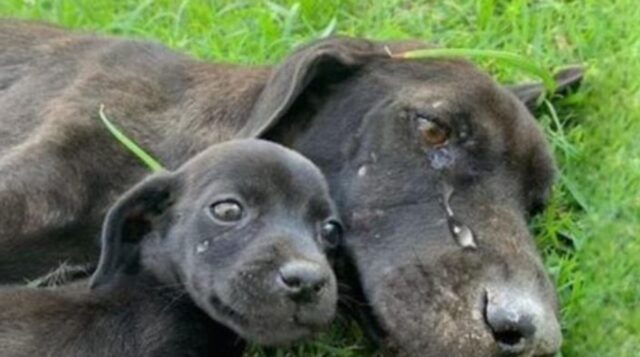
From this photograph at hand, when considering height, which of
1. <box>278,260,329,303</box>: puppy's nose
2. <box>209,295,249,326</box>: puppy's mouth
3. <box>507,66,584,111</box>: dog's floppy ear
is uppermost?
<box>278,260,329,303</box>: puppy's nose

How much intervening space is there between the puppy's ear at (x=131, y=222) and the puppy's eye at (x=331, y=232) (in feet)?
1.57

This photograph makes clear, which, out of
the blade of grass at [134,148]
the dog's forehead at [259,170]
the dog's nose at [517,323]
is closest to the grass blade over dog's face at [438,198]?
the dog's nose at [517,323]

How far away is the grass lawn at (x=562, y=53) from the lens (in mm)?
6156

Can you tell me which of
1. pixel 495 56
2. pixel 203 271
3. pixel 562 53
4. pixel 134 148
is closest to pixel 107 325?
pixel 203 271

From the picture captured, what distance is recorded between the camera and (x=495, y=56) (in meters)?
6.46

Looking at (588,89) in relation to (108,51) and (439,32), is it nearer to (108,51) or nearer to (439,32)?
(439,32)

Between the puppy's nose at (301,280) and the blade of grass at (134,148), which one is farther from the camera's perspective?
the blade of grass at (134,148)

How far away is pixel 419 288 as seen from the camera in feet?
17.5

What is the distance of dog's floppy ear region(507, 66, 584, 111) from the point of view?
6.65 m

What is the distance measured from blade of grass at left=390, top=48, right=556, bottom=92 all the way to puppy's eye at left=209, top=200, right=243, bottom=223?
3.83 ft

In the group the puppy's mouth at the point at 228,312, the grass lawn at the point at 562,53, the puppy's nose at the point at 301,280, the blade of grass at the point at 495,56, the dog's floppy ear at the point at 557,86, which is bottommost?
the grass lawn at the point at 562,53

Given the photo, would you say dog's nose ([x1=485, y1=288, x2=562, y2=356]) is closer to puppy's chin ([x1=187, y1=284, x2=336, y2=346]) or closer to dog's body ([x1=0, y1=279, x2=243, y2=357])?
puppy's chin ([x1=187, y1=284, x2=336, y2=346])

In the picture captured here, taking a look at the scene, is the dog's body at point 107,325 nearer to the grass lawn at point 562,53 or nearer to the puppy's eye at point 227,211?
the puppy's eye at point 227,211

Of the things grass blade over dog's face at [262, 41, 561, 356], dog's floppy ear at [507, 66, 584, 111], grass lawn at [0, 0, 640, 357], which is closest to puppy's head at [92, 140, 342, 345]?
grass blade over dog's face at [262, 41, 561, 356]
